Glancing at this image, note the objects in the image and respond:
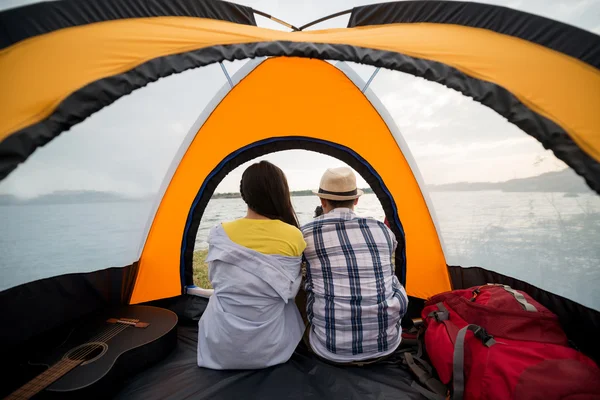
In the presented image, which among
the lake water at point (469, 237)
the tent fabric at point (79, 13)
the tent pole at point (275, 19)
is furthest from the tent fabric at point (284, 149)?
the tent fabric at point (79, 13)

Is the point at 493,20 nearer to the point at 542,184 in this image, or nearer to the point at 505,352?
the point at 542,184

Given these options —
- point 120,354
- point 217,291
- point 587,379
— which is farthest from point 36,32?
point 587,379

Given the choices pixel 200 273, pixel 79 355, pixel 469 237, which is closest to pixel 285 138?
pixel 469 237

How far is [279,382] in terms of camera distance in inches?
67.1

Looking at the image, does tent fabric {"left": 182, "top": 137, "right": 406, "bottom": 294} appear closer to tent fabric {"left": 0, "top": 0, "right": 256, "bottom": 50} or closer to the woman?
the woman

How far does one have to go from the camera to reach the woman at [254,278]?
1.68 metres

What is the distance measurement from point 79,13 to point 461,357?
7.76ft

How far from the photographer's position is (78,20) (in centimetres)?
128

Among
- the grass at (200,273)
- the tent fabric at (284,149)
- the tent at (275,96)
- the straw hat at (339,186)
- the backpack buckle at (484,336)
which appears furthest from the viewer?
the grass at (200,273)

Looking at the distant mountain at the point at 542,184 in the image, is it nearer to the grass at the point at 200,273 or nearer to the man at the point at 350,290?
the man at the point at 350,290

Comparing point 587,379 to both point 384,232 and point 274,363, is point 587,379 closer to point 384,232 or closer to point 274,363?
point 384,232

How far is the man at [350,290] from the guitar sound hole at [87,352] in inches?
50.9

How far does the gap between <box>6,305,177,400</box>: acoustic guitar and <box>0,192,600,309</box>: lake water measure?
0.49 metres

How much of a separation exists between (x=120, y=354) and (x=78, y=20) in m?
1.76
